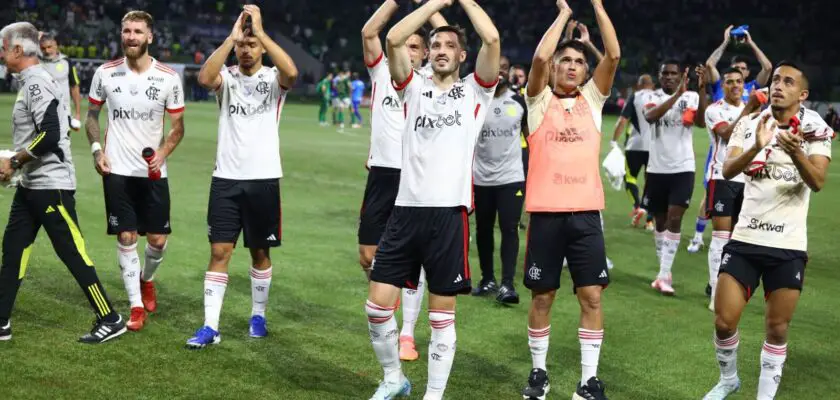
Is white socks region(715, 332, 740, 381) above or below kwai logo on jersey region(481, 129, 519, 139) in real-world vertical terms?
below

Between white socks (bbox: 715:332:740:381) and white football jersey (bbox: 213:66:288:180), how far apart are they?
3.72 metres

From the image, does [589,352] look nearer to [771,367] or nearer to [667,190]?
Result: [771,367]

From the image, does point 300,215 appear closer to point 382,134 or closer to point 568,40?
point 382,134

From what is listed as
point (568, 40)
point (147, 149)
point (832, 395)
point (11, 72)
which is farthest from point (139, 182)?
point (832, 395)

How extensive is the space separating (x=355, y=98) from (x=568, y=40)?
1265 inches

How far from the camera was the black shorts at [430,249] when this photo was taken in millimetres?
6379

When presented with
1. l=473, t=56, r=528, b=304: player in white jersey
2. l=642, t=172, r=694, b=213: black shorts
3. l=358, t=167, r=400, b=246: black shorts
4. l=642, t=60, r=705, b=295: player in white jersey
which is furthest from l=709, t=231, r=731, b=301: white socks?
l=358, t=167, r=400, b=246: black shorts

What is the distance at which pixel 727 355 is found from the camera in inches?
270

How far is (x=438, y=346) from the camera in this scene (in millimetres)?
6422

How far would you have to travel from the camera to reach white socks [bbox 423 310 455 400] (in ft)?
21.1

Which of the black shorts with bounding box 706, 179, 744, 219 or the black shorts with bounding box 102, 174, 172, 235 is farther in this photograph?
the black shorts with bounding box 706, 179, 744, 219

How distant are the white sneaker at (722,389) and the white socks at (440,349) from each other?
1.94 metres

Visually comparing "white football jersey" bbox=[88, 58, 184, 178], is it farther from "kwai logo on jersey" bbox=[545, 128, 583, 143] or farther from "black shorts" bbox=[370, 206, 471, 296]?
"kwai logo on jersey" bbox=[545, 128, 583, 143]

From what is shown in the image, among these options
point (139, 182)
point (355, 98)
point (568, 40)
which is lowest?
point (355, 98)
